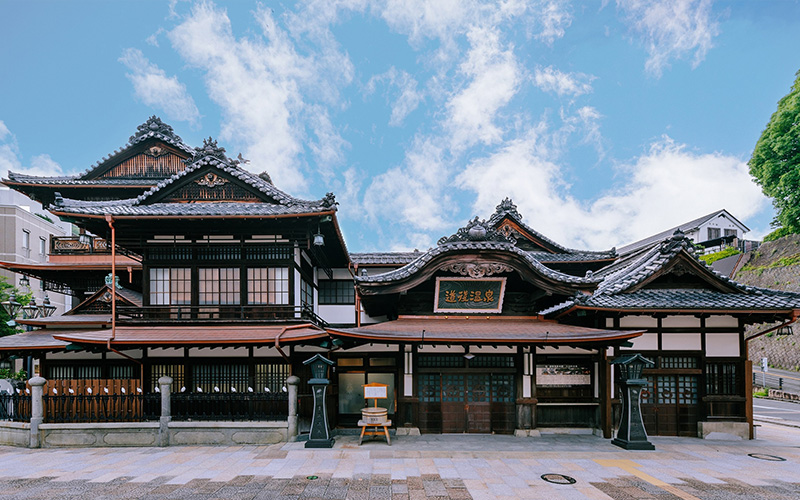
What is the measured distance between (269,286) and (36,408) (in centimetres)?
895

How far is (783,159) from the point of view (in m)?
38.1

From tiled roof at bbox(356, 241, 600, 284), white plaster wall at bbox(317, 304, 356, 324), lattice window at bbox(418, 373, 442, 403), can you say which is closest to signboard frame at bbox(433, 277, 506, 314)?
tiled roof at bbox(356, 241, 600, 284)

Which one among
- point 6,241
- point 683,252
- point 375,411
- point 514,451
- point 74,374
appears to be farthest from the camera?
point 6,241

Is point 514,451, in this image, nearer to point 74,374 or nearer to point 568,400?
point 568,400

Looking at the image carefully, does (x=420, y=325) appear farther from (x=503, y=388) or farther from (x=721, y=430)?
(x=721, y=430)

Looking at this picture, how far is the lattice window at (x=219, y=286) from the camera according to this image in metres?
17.1

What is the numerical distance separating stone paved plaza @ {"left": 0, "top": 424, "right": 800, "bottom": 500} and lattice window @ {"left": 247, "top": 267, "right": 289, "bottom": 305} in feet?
18.7

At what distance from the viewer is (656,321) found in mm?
15914

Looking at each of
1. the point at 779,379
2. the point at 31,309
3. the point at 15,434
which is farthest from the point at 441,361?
the point at 779,379

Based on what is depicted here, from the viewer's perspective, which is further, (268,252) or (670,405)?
(268,252)

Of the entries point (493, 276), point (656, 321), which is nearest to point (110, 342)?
point (493, 276)

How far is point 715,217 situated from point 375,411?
214 ft

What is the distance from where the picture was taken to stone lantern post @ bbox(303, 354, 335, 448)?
45.0 ft

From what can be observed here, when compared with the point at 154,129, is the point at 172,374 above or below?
below
